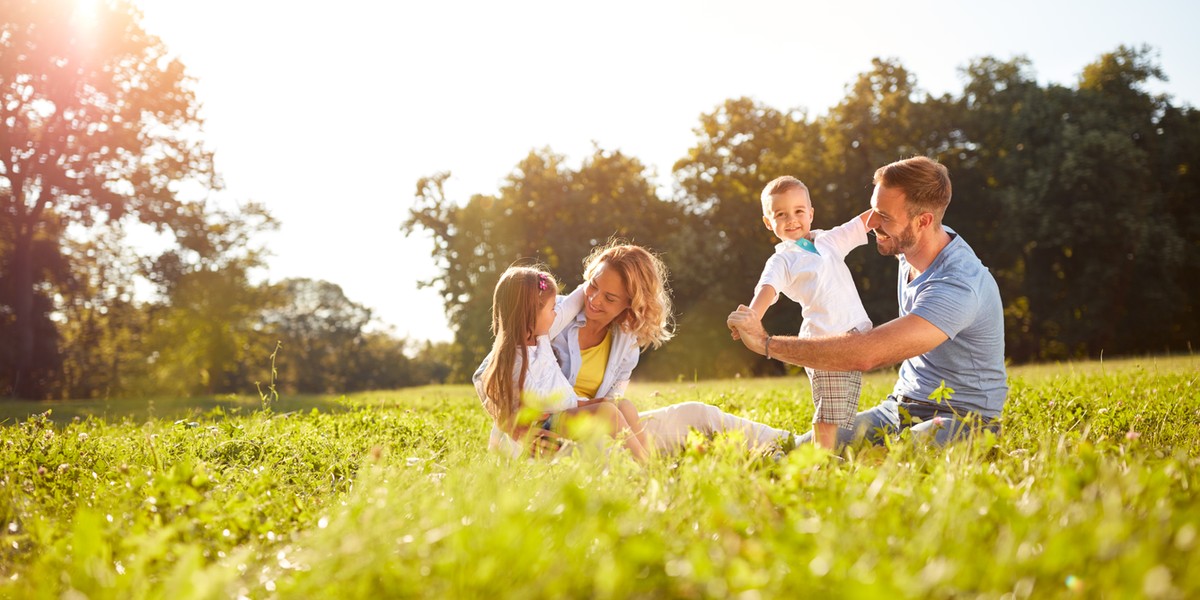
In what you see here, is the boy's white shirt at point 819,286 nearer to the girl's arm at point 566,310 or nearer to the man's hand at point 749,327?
the man's hand at point 749,327

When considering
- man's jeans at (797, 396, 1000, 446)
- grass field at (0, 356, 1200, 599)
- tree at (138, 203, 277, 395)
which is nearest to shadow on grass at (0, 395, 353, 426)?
grass field at (0, 356, 1200, 599)

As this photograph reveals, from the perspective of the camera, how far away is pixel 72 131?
81.9 ft

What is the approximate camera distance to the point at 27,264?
25.0 m

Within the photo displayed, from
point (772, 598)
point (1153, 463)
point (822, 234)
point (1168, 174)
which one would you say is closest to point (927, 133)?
point (1168, 174)

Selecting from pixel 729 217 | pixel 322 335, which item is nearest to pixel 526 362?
pixel 729 217

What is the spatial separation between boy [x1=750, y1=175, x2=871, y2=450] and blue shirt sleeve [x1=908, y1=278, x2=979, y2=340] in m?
0.73

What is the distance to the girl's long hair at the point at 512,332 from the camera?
17.1ft

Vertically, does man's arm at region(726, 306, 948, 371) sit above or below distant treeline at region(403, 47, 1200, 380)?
below

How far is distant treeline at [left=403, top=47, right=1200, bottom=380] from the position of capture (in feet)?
95.9

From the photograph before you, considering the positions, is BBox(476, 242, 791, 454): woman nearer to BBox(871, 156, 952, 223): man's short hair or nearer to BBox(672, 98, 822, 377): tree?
BBox(871, 156, 952, 223): man's short hair

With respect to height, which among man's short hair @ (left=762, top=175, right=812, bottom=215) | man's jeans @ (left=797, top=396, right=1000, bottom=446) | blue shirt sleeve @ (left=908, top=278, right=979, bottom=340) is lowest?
man's jeans @ (left=797, top=396, right=1000, bottom=446)

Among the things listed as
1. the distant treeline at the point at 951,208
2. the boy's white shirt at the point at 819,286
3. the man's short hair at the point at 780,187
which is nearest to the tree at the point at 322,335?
the distant treeline at the point at 951,208

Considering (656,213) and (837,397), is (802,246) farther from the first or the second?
(656,213)

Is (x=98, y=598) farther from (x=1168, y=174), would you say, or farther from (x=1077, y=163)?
(x=1168, y=174)
